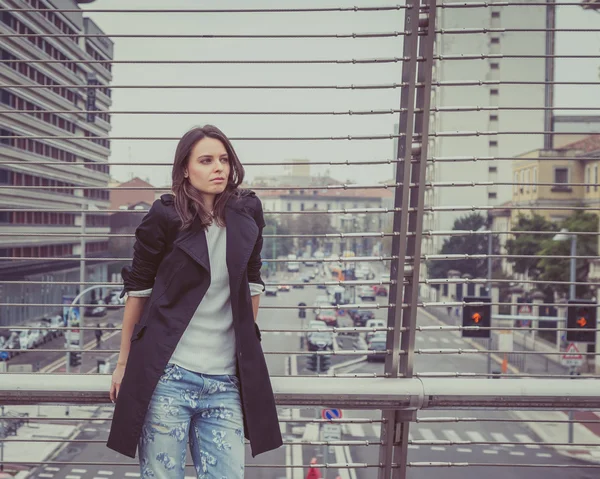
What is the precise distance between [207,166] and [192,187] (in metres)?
0.07

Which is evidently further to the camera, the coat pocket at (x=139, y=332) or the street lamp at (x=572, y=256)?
the street lamp at (x=572, y=256)

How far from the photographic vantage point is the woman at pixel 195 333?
192 centimetres

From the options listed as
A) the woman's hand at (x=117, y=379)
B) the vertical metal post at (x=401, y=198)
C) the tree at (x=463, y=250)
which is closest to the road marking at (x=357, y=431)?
the tree at (x=463, y=250)

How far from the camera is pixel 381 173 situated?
116 inches

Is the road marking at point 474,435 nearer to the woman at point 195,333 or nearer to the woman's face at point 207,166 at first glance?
the woman at point 195,333

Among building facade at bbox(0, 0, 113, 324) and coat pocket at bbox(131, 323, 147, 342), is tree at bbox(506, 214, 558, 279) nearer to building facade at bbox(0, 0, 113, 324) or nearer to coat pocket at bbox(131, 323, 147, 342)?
building facade at bbox(0, 0, 113, 324)

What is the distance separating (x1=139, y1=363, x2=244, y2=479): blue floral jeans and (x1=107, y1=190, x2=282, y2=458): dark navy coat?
3 centimetres

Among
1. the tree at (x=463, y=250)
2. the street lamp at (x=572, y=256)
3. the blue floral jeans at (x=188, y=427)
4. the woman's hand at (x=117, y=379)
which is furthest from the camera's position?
the tree at (x=463, y=250)

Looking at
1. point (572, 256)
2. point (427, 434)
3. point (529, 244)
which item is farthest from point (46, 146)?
point (427, 434)

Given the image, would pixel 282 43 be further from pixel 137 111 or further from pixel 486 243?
pixel 486 243

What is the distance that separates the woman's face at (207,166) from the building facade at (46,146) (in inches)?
26.3

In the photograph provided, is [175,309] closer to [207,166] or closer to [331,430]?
[207,166]

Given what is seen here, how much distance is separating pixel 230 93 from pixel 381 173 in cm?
66

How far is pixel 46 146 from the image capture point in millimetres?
3285
